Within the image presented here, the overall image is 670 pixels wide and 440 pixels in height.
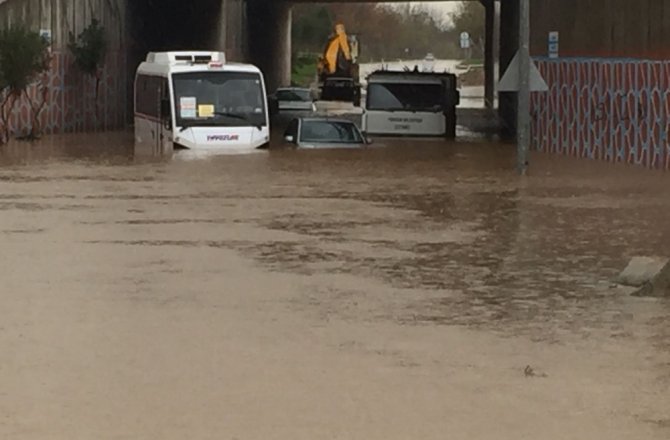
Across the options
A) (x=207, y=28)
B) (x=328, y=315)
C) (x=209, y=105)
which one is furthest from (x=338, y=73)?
(x=328, y=315)

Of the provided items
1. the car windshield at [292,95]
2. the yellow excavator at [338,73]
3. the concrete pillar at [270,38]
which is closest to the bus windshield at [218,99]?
the car windshield at [292,95]

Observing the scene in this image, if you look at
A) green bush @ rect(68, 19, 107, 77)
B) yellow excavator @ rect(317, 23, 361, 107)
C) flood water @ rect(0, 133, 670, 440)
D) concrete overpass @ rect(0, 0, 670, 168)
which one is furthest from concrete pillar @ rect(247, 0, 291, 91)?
flood water @ rect(0, 133, 670, 440)

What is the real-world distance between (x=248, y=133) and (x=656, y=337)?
2259 cm

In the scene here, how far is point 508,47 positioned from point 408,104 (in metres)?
11.6

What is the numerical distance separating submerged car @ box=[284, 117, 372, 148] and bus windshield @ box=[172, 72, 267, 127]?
1.14 meters

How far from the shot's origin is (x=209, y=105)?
33.2m

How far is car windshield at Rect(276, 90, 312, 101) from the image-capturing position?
205 feet

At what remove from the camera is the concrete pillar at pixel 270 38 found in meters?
68.2

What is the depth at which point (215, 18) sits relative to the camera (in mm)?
56500

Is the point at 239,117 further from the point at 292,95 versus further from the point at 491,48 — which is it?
the point at 491,48

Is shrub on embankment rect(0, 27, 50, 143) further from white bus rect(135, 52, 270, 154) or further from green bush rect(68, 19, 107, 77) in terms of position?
white bus rect(135, 52, 270, 154)

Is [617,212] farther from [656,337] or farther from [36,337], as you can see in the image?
[36,337]

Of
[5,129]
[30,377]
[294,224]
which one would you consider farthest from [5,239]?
[5,129]

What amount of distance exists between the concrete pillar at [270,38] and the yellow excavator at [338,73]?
228cm
